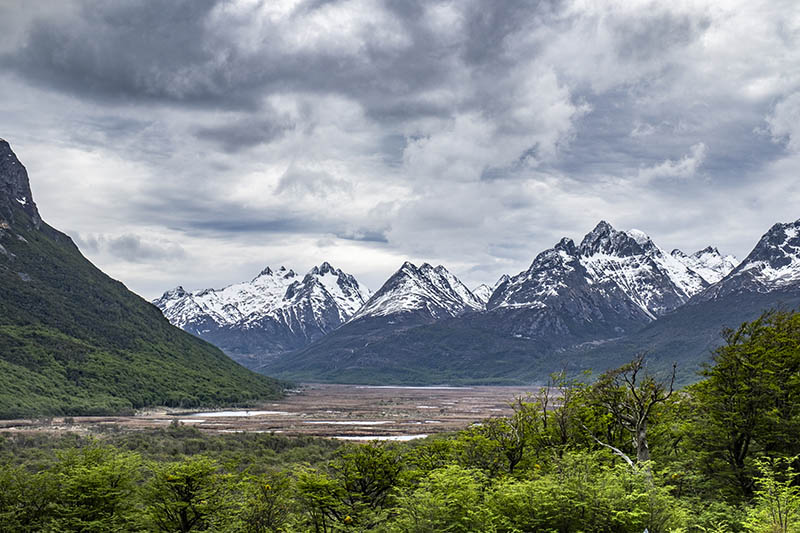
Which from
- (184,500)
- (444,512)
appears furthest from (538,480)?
(184,500)

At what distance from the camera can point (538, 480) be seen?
2894cm

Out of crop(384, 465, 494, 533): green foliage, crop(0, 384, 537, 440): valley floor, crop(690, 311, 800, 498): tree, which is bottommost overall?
crop(0, 384, 537, 440): valley floor

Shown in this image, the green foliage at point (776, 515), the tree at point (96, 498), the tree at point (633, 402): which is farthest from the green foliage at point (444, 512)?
the tree at point (96, 498)

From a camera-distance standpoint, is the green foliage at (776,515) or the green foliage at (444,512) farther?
the green foliage at (444,512)

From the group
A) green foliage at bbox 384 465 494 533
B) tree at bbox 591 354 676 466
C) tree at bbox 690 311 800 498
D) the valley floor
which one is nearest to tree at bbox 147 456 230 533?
green foliage at bbox 384 465 494 533

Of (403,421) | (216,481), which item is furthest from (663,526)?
(403,421)

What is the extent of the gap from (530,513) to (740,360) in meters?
18.6

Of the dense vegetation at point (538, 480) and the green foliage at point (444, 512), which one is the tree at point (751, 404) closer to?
the dense vegetation at point (538, 480)

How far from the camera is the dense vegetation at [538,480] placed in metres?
26.6

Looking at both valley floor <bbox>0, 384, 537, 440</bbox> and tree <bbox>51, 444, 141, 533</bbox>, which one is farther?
valley floor <bbox>0, 384, 537, 440</bbox>

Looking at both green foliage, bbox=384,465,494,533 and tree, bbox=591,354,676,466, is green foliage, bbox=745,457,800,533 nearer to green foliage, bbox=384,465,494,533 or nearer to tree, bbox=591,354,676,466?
tree, bbox=591,354,676,466

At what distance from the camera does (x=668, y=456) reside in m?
43.4

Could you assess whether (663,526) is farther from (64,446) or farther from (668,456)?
(64,446)

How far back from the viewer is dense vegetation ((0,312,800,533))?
26609 millimetres
